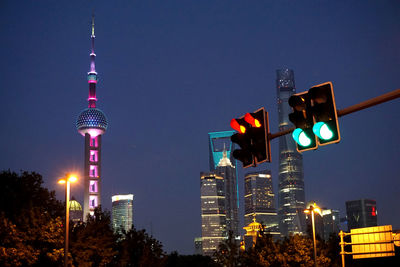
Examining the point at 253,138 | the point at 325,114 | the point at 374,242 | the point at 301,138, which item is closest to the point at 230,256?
the point at 374,242

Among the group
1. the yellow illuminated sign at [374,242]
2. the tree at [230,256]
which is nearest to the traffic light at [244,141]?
the yellow illuminated sign at [374,242]

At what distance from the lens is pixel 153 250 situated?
5606 cm

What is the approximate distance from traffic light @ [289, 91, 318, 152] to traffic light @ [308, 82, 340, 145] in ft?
0.65

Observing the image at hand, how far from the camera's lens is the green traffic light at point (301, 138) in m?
10.1

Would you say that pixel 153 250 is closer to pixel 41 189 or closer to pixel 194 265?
pixel 41 189

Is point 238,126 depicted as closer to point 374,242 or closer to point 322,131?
point 322,131

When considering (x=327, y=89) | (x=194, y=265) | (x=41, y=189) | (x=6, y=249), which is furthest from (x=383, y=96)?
(x=194, y=265)

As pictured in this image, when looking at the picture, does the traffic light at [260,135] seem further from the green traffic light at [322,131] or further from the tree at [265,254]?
the tree at [265,254]

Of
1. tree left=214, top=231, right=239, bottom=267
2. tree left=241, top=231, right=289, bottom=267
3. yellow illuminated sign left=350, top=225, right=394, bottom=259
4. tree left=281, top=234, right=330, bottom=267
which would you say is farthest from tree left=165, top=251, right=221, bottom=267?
yellow illuminated sign left=350, top=225, right=394, bottom=259

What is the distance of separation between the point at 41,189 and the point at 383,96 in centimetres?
3180

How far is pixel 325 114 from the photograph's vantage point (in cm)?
960

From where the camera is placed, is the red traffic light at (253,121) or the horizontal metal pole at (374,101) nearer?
the horizontal metal pole at (374,101)

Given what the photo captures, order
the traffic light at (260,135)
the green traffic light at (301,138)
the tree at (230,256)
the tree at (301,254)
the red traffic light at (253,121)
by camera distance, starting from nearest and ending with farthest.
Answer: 1. the green traffic light at (301,138)
2. the traffic light at (260,135)
3. the red traffic light at (253,121)
4. the tree at (301,254)
5. the tree at (230,256)

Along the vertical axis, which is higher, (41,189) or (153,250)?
(41,189)
